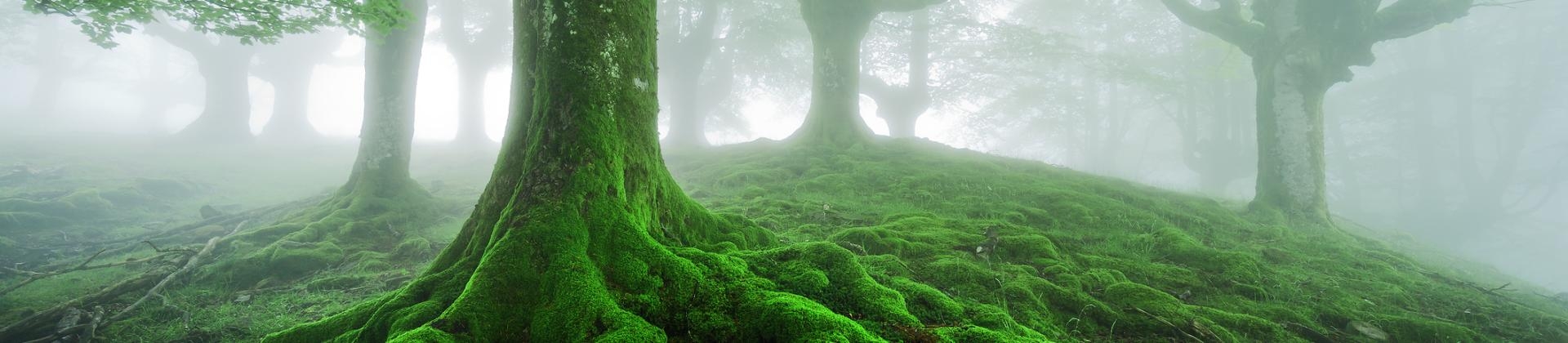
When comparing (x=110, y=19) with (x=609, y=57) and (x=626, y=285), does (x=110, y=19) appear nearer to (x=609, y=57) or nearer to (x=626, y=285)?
(x=609, y=57)

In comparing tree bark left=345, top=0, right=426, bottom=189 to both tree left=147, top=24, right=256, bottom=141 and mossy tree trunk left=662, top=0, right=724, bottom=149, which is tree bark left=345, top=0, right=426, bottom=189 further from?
tree left=147, top=24, right=256, bottom=141

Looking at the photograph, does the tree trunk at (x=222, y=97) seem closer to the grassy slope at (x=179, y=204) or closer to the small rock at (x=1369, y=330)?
the grassy slope at (x=179, y=204)

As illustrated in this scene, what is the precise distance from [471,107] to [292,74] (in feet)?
41.6

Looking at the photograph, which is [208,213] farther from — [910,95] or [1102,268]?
[910,95]

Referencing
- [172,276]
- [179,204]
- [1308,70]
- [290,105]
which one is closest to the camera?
[172,276]

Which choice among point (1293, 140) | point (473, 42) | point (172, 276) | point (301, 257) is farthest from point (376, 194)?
point (473, 42)

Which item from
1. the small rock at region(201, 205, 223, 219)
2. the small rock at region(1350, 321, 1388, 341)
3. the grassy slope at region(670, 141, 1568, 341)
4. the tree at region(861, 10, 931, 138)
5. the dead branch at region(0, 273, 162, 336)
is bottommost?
the small rock at region(201, 205, 223, 219)

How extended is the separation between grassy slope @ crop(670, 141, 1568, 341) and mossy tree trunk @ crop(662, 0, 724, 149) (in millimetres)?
12817

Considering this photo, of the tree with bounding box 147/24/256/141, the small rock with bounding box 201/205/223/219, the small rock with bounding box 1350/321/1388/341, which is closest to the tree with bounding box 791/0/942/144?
the small rock with bounding box 1350/321/1388/341

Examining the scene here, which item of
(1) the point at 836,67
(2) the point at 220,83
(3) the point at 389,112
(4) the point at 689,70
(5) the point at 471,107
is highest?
(4) the point at 689,70

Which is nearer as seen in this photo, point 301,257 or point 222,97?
point 301,257

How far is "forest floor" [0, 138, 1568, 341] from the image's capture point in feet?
13.8

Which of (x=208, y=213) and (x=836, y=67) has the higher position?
(x=836, y=67)

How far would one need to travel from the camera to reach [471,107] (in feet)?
87.9
